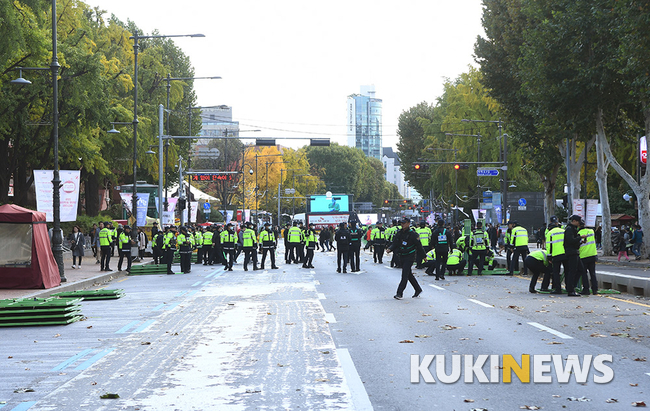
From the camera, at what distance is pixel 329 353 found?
10047 millimetres

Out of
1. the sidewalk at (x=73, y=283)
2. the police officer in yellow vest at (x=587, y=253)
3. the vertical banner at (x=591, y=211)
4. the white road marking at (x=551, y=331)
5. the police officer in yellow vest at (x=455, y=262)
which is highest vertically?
the vertical banner at (x=591, y=211)

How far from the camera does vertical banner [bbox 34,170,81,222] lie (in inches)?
1043

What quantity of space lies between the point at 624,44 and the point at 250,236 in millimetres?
14829

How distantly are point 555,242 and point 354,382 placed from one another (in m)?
10.8

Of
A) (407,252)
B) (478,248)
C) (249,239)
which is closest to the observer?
(407,252)

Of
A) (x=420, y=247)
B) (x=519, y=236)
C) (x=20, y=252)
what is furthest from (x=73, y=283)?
(x=519, y=236)

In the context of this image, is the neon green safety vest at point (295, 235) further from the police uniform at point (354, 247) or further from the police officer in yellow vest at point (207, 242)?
the police uniform at point (354, 247)

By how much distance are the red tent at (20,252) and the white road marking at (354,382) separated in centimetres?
1344

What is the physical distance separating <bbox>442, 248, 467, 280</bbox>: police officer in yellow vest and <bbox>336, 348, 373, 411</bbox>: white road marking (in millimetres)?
16714

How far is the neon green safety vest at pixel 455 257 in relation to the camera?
26584mm

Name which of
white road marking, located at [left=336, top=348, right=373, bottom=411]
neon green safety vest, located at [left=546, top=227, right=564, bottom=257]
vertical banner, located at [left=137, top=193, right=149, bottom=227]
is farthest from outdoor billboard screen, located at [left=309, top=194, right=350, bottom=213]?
white road marking, located at [left=336, top=348, right=373, bottom=411]

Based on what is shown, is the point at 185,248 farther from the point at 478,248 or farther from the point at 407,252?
the point at 407,252

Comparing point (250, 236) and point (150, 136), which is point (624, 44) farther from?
point (150, 136)

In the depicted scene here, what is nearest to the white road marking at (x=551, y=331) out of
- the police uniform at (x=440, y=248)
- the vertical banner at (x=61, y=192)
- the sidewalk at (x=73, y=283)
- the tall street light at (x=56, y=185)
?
the police uniform at (x=440, y=248)
